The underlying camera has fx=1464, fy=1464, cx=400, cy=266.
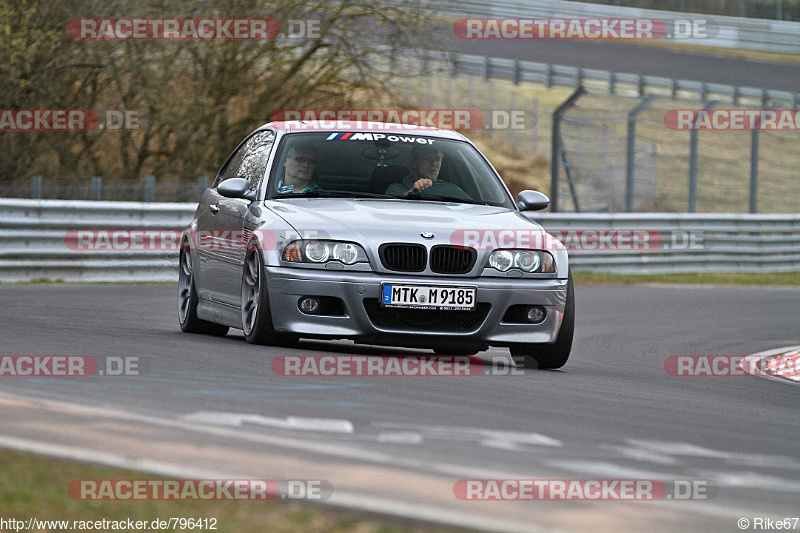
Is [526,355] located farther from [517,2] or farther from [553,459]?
[517,2]

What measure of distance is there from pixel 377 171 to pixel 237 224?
1.02m

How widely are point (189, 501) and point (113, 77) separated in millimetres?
20320

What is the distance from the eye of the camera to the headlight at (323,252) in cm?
880

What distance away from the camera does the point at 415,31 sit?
24.2 m

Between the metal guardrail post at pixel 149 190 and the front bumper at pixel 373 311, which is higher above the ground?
the front bumper at pixel 373 311

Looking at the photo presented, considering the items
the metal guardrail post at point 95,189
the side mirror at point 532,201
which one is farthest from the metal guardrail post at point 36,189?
the side mirror at point 532,201

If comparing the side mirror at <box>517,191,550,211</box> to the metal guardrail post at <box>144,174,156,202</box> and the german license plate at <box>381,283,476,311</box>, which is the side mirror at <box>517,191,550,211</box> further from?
the metal guardrail post at <box>144,174,156,202</box>

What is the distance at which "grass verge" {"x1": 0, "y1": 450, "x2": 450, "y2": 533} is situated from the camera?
4.12 m

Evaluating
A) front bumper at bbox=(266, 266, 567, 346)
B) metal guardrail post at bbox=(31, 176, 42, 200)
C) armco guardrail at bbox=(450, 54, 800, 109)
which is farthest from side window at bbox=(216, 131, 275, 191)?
armco guardrail at bbox=(450, 54, 800, 109)

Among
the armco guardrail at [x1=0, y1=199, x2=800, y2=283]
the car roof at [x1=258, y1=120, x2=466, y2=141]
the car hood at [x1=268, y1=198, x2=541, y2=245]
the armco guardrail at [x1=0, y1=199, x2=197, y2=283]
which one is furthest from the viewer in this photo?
the armco guardrail at [x1=0, y1=199, x2=800, y2=283]

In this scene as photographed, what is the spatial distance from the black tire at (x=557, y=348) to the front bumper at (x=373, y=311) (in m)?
0.35

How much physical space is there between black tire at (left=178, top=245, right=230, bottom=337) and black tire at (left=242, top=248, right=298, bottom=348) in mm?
1426

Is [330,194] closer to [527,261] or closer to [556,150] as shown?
[527,261]

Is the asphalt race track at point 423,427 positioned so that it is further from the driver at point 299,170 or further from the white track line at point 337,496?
the driver at point 299,170
